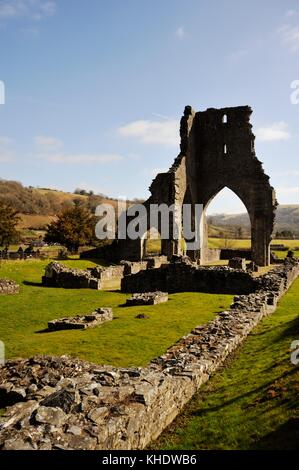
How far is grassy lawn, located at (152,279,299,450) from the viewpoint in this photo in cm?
671

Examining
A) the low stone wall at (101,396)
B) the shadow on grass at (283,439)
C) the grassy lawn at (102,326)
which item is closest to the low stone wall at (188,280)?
the grassy lawn at (102,326)

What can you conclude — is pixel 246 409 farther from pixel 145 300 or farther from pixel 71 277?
pixel 71 277

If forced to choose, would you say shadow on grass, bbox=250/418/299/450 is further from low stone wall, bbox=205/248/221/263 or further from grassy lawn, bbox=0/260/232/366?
low stone wall, bbox=205/248/221/263

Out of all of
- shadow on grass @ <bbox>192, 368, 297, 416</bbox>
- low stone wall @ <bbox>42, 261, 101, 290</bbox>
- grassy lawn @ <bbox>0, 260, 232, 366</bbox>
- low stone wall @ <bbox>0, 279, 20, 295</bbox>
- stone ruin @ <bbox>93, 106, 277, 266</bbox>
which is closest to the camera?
shadow on grass @ <bbox>192, 368, 297, 416</bbox>

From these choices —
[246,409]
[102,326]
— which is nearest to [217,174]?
[102,326]

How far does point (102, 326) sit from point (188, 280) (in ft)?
33.5

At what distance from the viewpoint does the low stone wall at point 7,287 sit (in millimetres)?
23219

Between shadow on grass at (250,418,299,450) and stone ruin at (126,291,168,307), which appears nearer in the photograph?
shadow on grass at (250,418,299,450)

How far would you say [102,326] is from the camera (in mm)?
15742

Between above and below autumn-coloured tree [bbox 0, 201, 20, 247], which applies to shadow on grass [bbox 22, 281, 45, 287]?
below

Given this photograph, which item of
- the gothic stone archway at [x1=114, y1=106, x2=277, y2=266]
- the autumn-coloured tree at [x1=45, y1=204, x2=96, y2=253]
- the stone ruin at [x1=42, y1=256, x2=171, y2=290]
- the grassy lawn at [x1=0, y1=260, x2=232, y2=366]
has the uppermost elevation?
the gothic stone archway at [x1=114, y1=106, x2=277, y2=266]

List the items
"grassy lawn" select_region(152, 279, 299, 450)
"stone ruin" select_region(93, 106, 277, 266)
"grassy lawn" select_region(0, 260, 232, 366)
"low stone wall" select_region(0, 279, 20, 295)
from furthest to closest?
"stone ruin" select_region(93, 106, 277, 266) < "low stone wall" select_region(0, 279, 20, 295) < "grassy lawn" select_region(0, 260, 232, 366) < "grassy lawn" select_region(152, 279, 299, 450)

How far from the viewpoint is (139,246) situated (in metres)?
41.6

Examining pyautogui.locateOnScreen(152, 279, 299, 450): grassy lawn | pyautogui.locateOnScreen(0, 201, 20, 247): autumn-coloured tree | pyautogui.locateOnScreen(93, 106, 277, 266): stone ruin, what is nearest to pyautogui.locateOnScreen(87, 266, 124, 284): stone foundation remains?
pyautogui.locateOnScreen(93, 106, 277, 266): stone ruin
